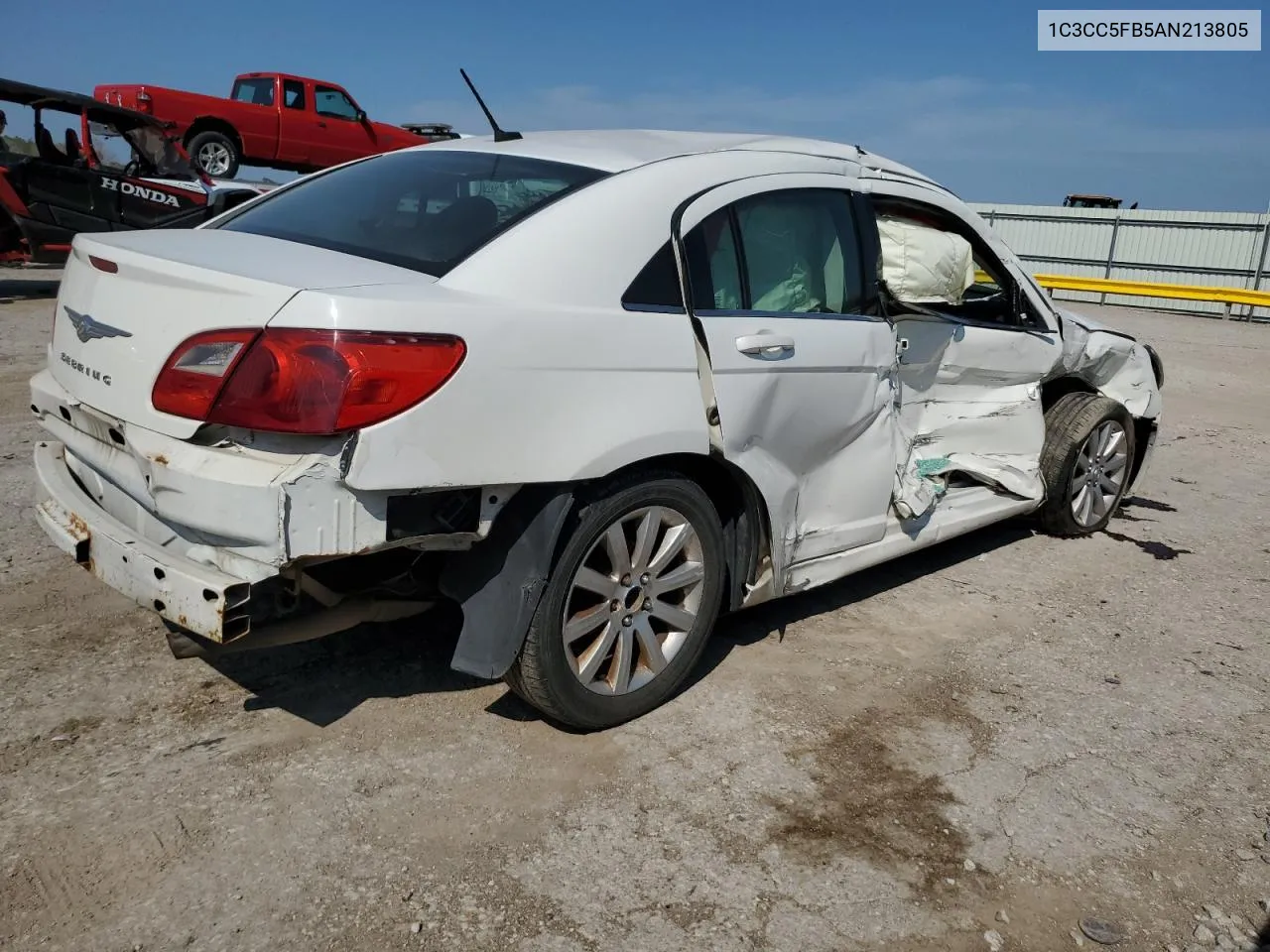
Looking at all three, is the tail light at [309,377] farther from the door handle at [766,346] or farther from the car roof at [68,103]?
the car roof at [68,103]

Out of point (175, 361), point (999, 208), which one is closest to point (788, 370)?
point (175, 361)

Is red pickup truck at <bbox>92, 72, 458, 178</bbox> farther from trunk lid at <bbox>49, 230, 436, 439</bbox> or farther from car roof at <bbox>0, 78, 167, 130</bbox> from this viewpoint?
trunk lid at <bbox>49, 230, 436, 439</bbox>

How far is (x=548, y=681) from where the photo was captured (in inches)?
116

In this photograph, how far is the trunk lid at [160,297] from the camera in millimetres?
2521

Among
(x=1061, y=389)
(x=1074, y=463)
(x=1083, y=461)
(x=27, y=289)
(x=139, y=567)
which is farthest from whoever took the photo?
(x=27, y=289)

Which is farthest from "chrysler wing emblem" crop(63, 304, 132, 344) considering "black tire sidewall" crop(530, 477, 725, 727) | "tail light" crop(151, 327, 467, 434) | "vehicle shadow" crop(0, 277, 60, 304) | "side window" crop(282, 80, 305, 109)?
"side window" crop(282, 80, 305, 109)

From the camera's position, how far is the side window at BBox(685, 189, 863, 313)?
3285 mm

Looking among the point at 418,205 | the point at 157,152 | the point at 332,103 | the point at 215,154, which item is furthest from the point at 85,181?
the point at 418,205

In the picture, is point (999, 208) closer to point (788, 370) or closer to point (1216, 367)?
point (1216, 367)

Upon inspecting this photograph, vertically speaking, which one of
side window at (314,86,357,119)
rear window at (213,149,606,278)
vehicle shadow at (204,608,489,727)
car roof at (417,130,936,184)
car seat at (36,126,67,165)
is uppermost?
side window at (314,86,357,119)

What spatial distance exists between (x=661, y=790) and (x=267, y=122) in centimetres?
1716

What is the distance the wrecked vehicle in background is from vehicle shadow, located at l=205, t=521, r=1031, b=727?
361 inches

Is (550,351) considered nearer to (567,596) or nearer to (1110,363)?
(567,596)

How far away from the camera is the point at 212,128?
1703 centimetres
